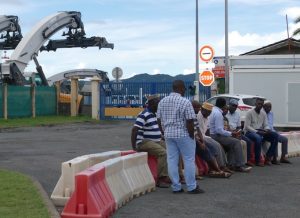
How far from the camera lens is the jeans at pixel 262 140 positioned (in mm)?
14336

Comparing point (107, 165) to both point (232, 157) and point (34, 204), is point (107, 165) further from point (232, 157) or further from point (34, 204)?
point (232, 157)

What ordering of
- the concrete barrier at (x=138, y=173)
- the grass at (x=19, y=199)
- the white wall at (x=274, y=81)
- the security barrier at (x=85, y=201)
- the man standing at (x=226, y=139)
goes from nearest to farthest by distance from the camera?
the security barrier at (x=85, y=201), the grass at (x=19, y=199), the concrete barrier at (x=138, y=173), the man standing at (x=226, y=139), the white wall at (x=274, y=81)

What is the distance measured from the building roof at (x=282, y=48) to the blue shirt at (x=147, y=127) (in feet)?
80.8

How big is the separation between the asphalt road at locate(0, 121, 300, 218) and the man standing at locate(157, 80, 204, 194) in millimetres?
294

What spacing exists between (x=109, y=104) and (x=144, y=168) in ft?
73.5

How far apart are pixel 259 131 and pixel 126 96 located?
1863 cm

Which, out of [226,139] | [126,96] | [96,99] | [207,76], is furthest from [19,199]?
[96,99]

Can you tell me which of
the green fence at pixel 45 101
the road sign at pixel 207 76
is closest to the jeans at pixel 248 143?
the road sign at pixel 207 76

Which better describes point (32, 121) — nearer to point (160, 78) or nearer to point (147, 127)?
point (160, 78)

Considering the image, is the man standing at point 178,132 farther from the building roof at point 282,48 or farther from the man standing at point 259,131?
the building roof at point 282,48

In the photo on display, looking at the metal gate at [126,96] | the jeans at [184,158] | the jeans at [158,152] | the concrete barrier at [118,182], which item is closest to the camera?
the concrete barrier at [118,182]

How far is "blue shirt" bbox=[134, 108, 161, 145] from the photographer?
35.5 feet

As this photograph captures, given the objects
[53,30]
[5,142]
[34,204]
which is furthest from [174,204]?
[53,30]

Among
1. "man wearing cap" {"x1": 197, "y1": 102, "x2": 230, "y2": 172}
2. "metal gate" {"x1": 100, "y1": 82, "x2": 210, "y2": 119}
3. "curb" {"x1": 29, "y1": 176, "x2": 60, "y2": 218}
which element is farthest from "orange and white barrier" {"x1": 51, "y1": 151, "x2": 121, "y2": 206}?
"metal gate" {"x1": 100, "y1": 82, "x2": 210, "y2": 119}
